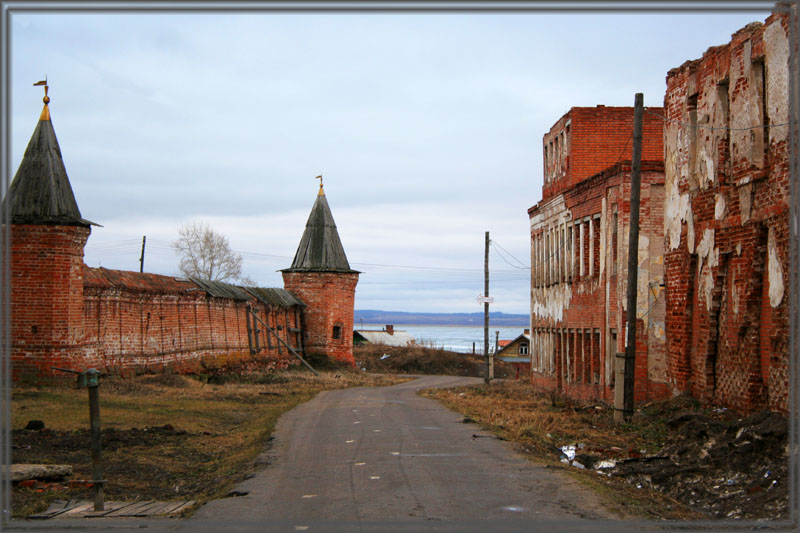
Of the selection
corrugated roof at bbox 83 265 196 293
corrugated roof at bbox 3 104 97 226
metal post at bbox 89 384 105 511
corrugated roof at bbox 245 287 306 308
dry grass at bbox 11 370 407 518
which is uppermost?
corrugated roof at bbox 3 104 97 226

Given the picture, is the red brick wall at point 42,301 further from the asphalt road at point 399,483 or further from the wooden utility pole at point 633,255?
the wooden utility pole at point 633,255

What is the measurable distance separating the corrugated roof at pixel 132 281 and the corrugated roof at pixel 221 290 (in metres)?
0.88

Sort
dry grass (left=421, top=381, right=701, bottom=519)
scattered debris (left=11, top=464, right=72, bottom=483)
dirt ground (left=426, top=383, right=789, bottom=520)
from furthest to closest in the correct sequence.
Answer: scattered debris (left=11, top=464, right=72, bottom=483), dirt ground (left=426, top=383, right=789, bottom=520), dry grass (left=421, top=381, right=701, bottom=519)

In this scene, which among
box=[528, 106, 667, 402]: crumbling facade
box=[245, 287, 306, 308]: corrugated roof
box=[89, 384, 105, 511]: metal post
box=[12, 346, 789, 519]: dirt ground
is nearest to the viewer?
box=[89, 384, 105, 511]: metal post

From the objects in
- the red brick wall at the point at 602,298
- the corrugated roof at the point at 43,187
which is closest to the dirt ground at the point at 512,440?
the red brick wall at the point at 602,298

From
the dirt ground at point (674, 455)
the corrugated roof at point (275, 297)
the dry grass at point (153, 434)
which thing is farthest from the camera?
the corrugated roof at point (275, 297)

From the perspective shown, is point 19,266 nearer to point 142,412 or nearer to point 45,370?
point 45,370

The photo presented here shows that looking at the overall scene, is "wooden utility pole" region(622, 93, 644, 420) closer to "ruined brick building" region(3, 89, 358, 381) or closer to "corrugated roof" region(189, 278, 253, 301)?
"ruined brick building" region(3, 89, 358, 381)

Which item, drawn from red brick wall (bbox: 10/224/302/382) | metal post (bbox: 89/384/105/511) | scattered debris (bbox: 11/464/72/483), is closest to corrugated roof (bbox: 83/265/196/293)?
red brick wall (bbox: 10/224/302/382)

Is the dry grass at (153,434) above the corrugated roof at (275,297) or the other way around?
the other way around

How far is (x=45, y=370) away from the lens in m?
23.5

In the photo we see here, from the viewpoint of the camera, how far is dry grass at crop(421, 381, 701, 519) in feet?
33.7

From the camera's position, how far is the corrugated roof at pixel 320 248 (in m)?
50.1

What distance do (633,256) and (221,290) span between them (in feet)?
74.0
